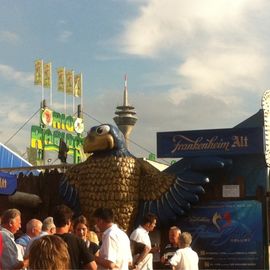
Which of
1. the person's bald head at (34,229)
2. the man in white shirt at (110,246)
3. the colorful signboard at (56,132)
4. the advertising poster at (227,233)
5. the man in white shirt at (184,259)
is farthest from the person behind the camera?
the colorful signboard at (56,132)

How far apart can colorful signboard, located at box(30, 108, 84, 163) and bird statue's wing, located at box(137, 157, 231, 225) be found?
30.7 m

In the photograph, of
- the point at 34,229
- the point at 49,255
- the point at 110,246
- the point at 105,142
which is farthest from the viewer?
the point at 105,142

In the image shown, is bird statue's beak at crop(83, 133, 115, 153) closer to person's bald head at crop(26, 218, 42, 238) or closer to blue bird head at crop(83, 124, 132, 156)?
blue bird head at crop(83, 124, 132, 156)

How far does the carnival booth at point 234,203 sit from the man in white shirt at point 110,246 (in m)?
8.36

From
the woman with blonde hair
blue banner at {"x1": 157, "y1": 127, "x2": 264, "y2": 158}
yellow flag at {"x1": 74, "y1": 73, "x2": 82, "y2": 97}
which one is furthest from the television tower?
the woman with blonde hair

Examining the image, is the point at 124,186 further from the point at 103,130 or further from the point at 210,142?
the point at 210,142

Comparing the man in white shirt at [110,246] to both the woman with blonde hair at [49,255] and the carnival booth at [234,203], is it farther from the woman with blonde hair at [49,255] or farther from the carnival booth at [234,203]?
the carnival booth at [234,203]

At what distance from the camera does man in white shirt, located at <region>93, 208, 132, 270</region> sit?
650 cm

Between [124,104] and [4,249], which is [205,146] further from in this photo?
[124,104]

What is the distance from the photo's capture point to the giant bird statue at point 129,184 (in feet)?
49.2

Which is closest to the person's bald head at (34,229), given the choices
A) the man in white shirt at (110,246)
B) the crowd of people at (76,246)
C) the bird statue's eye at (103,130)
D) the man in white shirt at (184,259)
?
the crowd of people at (76,246)

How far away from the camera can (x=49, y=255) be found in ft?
11.8

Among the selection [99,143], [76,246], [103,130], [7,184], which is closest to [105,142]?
[99,143]

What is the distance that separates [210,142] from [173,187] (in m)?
1.45
